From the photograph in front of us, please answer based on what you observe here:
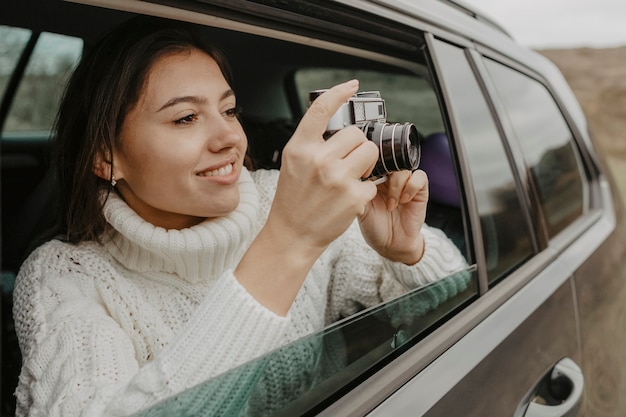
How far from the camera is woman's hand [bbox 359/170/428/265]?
140cm

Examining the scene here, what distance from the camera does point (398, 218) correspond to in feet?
5.05

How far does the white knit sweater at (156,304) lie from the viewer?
1000mm

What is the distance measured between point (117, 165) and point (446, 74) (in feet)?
2.89

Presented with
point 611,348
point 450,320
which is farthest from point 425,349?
point 611,348

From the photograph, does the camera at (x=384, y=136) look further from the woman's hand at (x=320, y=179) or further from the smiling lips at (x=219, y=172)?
the smiling lips at (x=219, y=172)

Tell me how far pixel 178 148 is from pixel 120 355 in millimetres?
459

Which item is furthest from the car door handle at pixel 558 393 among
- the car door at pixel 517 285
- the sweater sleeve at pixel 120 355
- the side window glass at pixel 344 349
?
the sweater sleeve at pixel 120 355

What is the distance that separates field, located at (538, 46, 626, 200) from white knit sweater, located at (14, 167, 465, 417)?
8657 mm

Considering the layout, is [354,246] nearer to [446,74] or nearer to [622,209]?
[446,74]

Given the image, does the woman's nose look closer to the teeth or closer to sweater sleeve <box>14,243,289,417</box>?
the teeth

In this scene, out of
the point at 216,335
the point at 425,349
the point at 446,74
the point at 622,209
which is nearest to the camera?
the point at 216,335

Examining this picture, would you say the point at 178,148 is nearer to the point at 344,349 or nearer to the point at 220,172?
the point at 220,172

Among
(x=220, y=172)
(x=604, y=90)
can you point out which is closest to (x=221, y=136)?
(x=220, y=172)

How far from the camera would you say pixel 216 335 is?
1008mm
